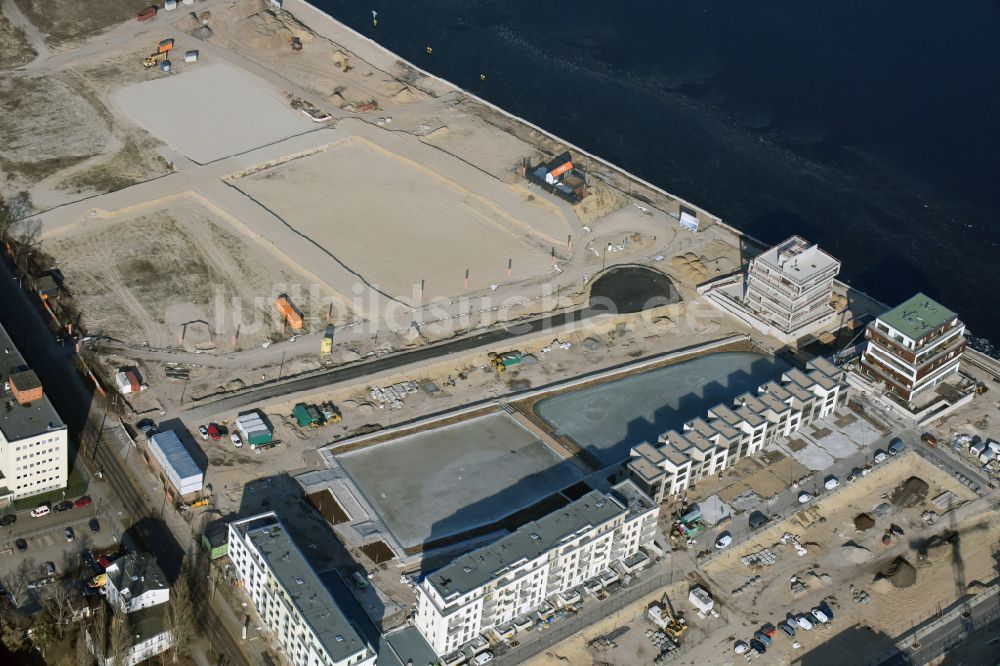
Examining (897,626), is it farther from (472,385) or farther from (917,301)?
(472,385)

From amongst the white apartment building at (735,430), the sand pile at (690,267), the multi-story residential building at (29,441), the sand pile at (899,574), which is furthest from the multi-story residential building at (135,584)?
the sand pile at (690,267)

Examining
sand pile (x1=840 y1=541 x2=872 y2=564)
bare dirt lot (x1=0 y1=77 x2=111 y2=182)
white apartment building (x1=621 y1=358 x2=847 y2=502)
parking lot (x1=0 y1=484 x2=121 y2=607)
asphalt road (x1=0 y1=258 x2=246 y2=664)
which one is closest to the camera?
parking lot (x1=0 y1=484 x2=121 y2=607)

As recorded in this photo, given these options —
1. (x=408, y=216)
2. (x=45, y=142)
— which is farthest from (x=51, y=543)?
(x=45, y=142)

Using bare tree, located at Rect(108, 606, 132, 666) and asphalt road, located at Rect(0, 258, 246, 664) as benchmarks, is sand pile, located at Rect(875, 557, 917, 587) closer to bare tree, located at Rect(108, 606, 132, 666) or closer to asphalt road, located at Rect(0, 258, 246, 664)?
asphalt road, located at Rect(0, 258, 246, 664)

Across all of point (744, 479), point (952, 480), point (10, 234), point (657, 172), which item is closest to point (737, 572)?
point (744, 479)

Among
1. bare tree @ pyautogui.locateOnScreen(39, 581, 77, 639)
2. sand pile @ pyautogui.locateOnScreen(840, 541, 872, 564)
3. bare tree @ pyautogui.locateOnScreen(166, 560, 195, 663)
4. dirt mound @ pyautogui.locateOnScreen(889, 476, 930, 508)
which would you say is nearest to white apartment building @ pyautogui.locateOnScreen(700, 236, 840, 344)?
dirt mound @ pyautogui.locateOnScreen(889, 476, 930, 508)

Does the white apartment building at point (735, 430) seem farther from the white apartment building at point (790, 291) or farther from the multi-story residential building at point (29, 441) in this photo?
the multi-story residential building at point (29, 441)

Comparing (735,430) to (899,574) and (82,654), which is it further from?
(82,654)
